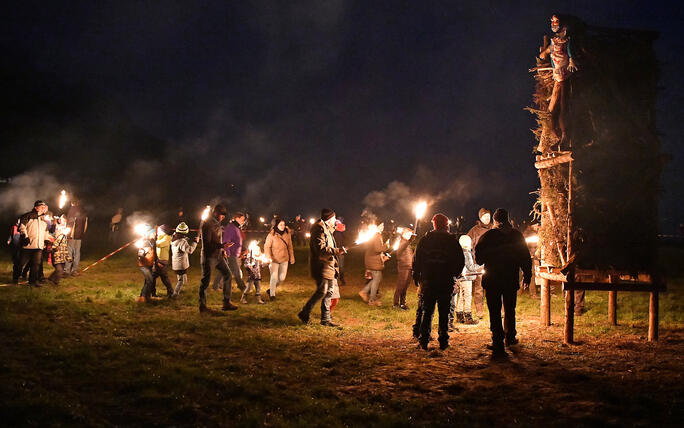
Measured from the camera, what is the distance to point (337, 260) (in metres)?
10.5

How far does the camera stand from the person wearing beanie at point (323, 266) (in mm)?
9719

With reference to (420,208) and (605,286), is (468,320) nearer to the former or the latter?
(420,208)

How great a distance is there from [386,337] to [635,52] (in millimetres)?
7237

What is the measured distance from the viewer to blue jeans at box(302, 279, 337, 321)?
32.2 feet

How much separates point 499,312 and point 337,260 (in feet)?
13.2

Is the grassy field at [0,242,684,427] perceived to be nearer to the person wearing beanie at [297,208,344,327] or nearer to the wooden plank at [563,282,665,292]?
the person wearing beanie at [297,208,344,327]

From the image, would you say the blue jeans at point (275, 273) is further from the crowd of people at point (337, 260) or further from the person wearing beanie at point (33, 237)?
the person wearing beanie at point (33, 237)

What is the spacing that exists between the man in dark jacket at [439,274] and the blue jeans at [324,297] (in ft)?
8.13

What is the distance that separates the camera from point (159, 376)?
6.06 meters

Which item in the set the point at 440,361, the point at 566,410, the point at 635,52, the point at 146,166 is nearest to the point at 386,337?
the point at 440,361

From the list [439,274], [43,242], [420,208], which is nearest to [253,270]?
[420,208]

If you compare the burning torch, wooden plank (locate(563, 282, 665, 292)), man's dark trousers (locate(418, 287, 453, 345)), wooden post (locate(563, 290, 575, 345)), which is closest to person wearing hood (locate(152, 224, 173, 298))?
the burning torch

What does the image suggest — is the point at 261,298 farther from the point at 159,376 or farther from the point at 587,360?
the point at 587,360

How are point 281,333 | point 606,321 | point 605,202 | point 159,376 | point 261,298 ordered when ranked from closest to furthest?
point 159,376 < point 605,202 < point 281,333 < point 606,321 < point 261,298
